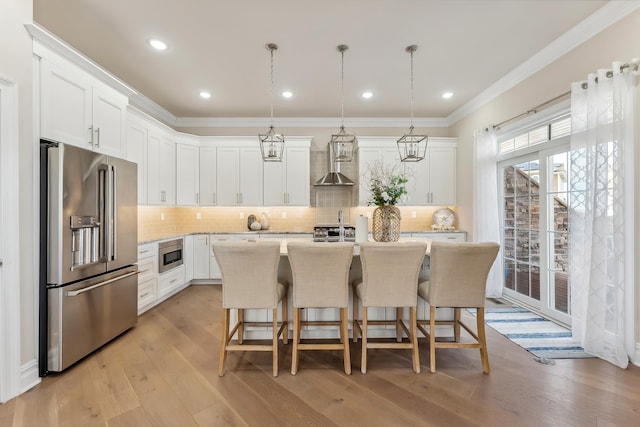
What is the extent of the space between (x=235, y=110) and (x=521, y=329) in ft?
16.6

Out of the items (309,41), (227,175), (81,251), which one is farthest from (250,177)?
(81,251)

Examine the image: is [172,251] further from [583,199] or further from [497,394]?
[583,199]

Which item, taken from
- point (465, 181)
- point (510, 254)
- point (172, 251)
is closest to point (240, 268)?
point (172, 251)

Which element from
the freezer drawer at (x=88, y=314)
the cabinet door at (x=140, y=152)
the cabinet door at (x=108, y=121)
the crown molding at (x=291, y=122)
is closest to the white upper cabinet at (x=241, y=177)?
the crown molding at (x=291, y=122)

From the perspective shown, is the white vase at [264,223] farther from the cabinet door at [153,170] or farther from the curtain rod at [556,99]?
the curtain rod at [556,99]

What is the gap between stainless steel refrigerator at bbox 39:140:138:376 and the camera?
2160mm

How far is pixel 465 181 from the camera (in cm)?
482

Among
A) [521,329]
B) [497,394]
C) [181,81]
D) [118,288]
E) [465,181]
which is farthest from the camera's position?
[465,181]

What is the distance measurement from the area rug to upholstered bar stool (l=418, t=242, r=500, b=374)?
81 cm

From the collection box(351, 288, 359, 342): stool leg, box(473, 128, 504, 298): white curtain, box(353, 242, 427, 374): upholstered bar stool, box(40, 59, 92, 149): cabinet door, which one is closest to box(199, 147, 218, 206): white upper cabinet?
box(40, 59, 92, 149): cabinet door

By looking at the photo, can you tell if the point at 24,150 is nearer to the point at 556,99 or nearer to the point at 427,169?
the point at 556,99

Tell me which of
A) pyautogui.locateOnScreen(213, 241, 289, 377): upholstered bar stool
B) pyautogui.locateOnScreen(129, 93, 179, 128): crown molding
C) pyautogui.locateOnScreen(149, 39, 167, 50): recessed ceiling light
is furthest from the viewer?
pyautogui.locateOnScreen(129, 93, 179, 128): crown molding

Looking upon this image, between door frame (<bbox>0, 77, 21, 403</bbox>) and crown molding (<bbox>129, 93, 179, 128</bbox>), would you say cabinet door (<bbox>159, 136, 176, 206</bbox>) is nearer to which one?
crown molding (<bbox>129, 93, 179, 128</bbox>)

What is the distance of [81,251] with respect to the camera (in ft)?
7.72
